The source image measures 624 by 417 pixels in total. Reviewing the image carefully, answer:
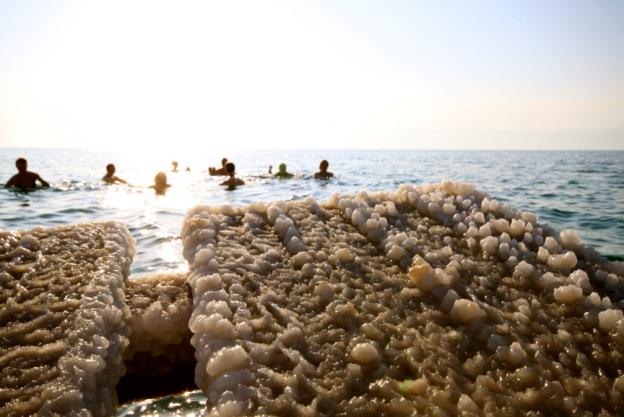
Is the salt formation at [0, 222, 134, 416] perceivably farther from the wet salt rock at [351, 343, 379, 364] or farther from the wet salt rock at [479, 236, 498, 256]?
the wet salt rock at [479, 236, 498, 256]

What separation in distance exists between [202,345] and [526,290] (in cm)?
155

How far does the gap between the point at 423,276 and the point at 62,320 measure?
1.62 metres

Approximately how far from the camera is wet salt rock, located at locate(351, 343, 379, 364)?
1.62 m

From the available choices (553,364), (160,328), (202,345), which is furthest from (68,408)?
(553,364)

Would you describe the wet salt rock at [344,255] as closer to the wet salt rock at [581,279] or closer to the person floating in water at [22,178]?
the wet salt rock at [581,279]

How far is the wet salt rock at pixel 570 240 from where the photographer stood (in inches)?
94.2

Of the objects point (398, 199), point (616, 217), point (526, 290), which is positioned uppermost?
point (398, 199)

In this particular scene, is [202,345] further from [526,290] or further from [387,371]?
[526,290]

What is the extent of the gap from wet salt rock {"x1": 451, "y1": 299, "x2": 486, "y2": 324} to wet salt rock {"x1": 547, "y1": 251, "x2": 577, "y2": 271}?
65 centimetres

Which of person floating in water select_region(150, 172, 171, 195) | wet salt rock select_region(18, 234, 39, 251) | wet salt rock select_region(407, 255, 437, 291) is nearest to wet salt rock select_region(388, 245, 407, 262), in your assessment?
wet salt rock select_region(407, 255, 437, 291)

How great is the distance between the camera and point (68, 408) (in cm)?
139

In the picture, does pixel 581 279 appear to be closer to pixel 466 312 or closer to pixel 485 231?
pixel 485 231

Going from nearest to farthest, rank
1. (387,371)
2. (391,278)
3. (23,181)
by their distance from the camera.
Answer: (387,371), (391,278), (23,181)

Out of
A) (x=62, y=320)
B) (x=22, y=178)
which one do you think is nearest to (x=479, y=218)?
(x=62, y=320)
